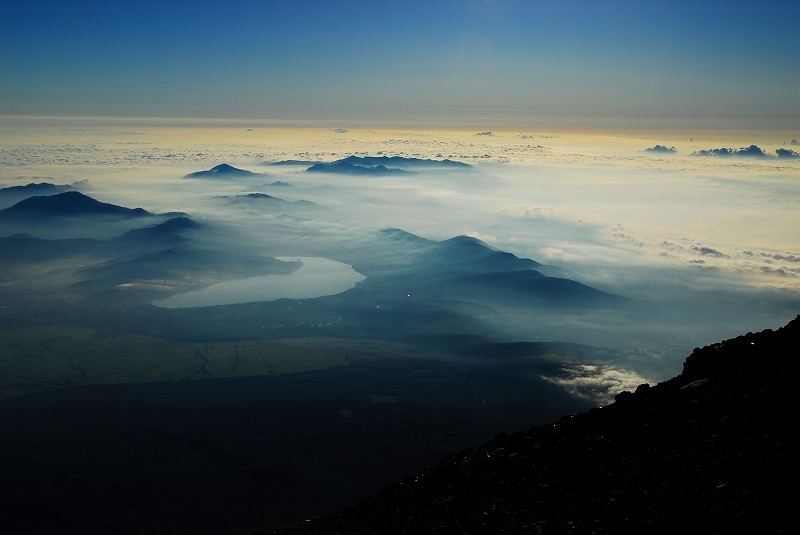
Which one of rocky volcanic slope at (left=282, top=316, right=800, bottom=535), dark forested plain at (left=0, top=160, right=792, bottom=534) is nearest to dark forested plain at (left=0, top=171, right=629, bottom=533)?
dark forested plain at (left=0, top=160, right=792, bottom=534)

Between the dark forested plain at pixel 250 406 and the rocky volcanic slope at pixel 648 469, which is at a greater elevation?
the rocky volcanic slope at pixel 648 469

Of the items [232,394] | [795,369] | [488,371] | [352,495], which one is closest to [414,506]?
[795,369]

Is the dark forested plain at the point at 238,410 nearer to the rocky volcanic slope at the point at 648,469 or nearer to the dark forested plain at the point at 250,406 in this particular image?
the dark forested plain at the point at 250,406

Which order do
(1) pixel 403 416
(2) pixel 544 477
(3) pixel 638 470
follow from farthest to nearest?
(1) pixel 403 416 < (2) pixel 544 477 < (3) pixel 638 470

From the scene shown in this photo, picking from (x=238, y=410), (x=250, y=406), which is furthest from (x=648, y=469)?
(x=250, y=406)

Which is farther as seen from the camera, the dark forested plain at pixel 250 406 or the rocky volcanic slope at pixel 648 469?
the dark forested plain at pixel 250 406

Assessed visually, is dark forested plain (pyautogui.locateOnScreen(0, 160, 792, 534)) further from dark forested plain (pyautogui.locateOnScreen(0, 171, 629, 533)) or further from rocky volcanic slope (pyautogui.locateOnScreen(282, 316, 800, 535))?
rocky volcanic slope (pyautogui.locateOnScreen(282, 316, 800, 535))

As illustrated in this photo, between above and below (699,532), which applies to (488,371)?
below

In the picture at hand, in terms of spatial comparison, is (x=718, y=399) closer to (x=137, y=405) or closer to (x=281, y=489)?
(x=281, y=489)

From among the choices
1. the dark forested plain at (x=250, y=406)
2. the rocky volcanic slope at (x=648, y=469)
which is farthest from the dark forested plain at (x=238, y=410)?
the rocky volcanic slope at (x=648, y=469)
